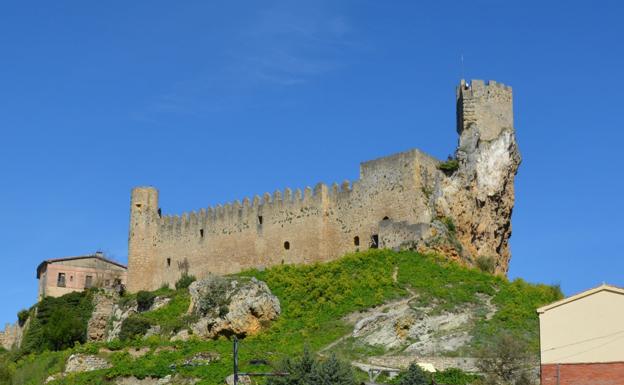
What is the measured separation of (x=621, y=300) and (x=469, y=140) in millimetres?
21256

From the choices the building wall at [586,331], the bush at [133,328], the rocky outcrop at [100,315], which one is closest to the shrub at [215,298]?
the bush at [133,328]

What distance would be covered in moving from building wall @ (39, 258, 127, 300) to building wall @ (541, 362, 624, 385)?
4148 centimetres

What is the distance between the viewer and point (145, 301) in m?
60.8

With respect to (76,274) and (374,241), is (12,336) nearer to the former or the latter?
(76,274)

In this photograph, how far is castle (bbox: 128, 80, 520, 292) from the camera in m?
53.9

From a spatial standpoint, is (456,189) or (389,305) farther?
(456,189)

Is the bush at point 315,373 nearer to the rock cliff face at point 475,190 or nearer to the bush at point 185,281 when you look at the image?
the rock cliff face at point 475,190

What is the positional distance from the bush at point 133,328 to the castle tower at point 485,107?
62.0 feet

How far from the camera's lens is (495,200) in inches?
2210

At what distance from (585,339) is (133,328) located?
25.9 m

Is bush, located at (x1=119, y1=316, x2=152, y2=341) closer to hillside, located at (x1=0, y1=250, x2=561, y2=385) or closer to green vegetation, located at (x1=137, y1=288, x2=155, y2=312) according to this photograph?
hillside, located at (x1=0, y1=250, x2=561, y2=385)

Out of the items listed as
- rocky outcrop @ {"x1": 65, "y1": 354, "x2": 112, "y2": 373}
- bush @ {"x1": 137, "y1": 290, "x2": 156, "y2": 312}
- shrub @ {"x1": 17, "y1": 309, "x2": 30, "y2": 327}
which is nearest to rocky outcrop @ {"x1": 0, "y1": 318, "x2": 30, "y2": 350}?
shrub @ {"x1": 17, "y1": 309, "x2": 30, "y2": 327}

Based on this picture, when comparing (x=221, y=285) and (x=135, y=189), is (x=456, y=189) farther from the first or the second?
(x=135, y=189)

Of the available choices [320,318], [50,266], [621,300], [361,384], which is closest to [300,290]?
[320,318]
